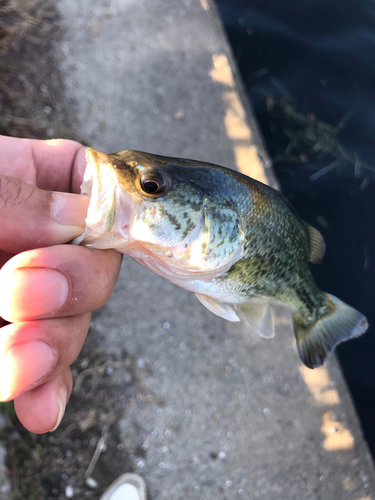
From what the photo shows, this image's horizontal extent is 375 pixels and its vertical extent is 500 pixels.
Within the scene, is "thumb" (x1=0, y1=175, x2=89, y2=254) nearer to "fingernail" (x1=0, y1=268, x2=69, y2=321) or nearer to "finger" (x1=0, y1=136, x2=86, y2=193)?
"fingernail" (x1=0, y1=268, x2=69, y2=321)

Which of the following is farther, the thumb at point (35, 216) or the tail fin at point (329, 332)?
the tail fin at point (329, 332)

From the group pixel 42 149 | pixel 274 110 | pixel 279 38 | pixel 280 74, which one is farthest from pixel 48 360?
pixel 279 38

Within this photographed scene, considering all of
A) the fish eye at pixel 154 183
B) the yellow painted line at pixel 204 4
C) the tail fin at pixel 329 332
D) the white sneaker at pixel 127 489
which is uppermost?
the fish eye at pixel 154 183

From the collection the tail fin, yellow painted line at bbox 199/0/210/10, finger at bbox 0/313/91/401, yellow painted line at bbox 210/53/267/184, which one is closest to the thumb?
finger at bbox 0/313/91/401

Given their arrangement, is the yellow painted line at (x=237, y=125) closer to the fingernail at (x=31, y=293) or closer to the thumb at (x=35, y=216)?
the thumb at (x=35, y=216)

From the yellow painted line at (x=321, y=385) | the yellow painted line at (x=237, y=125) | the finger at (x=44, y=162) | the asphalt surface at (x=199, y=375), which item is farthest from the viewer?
the yellow painted line at (x=237, y=125)

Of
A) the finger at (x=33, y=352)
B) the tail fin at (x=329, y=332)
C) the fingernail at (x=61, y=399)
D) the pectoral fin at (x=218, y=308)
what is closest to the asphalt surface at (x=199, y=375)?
the tail fin at (x=329, y=332)

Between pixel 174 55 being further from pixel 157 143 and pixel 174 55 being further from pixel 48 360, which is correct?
pixel 48 360
